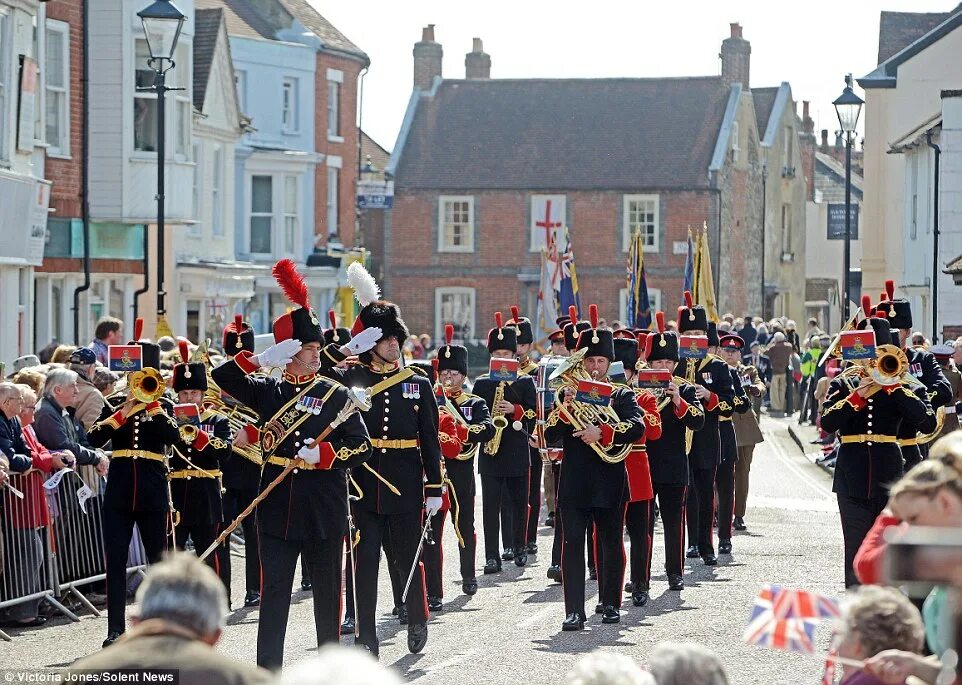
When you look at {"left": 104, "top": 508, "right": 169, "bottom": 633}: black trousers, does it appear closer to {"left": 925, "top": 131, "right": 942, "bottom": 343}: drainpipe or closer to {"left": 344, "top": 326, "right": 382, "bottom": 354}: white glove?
{"left": 344, "top": 326, "right": 382, "bottom": 354}: white glove

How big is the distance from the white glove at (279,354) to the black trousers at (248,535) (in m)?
3.38

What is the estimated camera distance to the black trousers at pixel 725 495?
Answer: 55.1 feet

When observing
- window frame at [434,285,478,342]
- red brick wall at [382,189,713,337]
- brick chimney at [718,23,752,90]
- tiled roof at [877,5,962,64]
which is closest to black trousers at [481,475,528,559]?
tiled roof at [877,5,962,64]

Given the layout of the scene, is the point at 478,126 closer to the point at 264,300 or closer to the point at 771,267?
the point at 771,267

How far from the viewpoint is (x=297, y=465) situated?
34.3ft

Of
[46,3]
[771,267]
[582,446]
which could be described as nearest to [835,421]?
[582,446]

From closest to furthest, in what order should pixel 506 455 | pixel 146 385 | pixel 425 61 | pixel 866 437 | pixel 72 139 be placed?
pixel 146 385 < pixel 866 437 < pixel 506 455 < pixel 72 139 < pixel 425 61

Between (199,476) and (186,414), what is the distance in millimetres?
632

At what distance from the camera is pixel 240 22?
46125 mm

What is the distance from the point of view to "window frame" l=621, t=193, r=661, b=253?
59688mm

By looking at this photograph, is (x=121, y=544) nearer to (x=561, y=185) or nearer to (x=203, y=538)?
(x=203, y=538)

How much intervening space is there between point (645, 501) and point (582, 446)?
4.17 ft

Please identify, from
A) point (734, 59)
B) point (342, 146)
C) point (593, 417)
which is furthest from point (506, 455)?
point (734, 59)

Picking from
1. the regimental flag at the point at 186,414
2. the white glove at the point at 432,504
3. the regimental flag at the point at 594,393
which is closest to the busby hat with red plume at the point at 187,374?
the regimental flag at the point at 186,414
